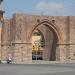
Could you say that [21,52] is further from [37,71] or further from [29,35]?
[37,71]

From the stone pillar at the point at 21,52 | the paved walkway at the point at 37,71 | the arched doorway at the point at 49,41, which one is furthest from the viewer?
the arched doorway at the point at 49,41

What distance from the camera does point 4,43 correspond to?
65.9 metres

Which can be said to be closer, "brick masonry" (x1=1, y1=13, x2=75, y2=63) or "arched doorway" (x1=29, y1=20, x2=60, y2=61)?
"brick masonry" (x1=1, y1=13, x2=75, y2=63)

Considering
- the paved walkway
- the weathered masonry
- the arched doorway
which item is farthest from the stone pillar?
the paved walkway

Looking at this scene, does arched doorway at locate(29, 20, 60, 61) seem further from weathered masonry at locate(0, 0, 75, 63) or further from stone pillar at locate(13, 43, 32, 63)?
stone pillar at locate(13, 43, 32, 63)

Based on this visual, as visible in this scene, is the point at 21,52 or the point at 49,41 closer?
the point at 21,52

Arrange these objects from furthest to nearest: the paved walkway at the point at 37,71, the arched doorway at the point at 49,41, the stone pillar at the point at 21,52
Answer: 1. the arched doorway at the point at 49,41
2. the stone pillar at the point at 21,52
3. the paved walkway at the point at 37,71

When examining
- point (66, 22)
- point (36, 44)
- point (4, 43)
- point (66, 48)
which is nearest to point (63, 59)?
point (66, 48)

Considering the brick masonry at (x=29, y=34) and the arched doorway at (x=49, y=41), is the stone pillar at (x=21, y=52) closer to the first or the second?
the brick masonry at (x=29, y=34)

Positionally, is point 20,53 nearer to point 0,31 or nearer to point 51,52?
point 0,31

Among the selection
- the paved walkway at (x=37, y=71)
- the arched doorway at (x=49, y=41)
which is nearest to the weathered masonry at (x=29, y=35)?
the arched doorway at (x=49, y=41)

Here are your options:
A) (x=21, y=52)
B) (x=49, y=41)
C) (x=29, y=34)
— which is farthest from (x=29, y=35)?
(x=49, y=41)

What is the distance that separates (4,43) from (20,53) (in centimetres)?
720

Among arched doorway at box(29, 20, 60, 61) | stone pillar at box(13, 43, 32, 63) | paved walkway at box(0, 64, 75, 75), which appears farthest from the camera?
arched doorway at box(29, 20, 60, 61)
